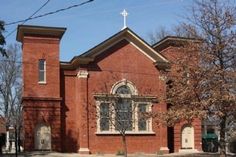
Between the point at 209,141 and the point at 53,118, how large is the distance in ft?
55.6

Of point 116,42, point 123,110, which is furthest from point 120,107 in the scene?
point 116,42

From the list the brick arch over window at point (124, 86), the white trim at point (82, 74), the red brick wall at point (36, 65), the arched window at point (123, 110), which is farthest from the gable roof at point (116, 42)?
the arched window at point (123, 110)

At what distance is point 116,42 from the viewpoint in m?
44.7

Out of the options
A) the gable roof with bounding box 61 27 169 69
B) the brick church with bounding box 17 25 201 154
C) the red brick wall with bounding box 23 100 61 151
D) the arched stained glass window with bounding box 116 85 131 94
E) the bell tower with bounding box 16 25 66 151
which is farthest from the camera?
the arched stained glass window with bounding box 116 85 131 94

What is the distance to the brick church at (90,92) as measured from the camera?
139 ft

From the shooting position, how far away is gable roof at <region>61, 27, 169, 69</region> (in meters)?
43.2

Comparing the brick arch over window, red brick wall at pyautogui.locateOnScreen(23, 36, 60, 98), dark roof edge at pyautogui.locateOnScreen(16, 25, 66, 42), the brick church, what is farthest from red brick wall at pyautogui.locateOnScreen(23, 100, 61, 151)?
dark roof edge at pyautogui.locateOnScreen(16, 25, 66, 42)

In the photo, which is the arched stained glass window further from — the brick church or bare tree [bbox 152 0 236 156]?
bare tree [bbox 152 0 236 156]

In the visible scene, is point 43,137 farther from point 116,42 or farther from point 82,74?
point 116,42

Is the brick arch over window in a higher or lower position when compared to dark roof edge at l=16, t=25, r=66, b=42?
lower

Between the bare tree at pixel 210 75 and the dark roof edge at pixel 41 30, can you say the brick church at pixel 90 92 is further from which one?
the bare tree at pixel 210 75

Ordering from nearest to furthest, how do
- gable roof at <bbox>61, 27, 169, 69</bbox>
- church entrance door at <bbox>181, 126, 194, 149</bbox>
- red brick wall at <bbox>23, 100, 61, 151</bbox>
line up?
red brick wall at <bbox>23, 100, 61, 151</bbox>
gable roof at <bbox>61, 27, 169, 69</bbox>
church entrance door at <bbox>181, 126, 194, 149</bbox>

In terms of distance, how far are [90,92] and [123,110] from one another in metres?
3.07

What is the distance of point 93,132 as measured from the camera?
140 feet
